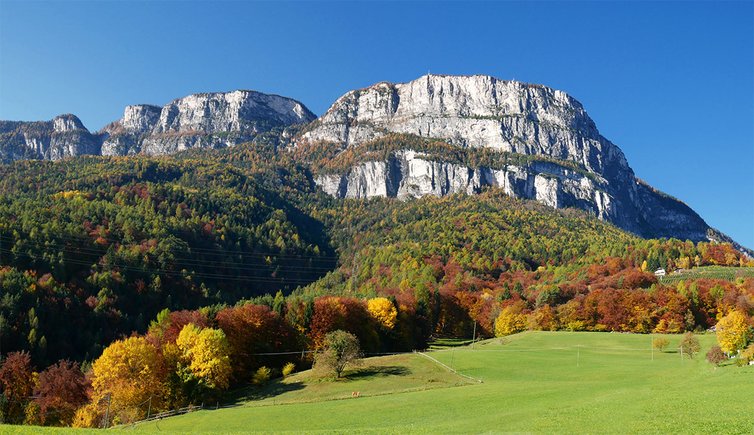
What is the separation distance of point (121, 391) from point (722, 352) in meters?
70.1

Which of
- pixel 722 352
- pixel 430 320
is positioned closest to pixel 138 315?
pixel 430 320

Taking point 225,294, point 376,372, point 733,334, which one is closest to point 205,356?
point 376,372

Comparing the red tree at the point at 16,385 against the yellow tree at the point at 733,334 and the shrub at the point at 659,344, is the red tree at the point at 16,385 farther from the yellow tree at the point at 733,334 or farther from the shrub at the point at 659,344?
the yellow tree at the point at 733,334

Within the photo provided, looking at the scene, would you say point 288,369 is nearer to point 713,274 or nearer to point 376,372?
point 376,372

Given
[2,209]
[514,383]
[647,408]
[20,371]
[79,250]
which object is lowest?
[20,371]

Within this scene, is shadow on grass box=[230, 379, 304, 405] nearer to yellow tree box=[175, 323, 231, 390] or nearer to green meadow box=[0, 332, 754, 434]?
green meadow box=[0, 332, 754, 434]

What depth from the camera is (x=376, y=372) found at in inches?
2589

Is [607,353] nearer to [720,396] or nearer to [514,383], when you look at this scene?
[514,383]

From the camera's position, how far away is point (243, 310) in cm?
8262

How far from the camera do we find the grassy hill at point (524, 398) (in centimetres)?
2925

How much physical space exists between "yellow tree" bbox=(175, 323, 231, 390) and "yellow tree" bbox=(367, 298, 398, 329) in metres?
35.2

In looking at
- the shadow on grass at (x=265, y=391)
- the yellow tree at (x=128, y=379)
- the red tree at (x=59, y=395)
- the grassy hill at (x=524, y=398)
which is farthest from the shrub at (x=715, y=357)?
the red tree at (x=59, y=395)

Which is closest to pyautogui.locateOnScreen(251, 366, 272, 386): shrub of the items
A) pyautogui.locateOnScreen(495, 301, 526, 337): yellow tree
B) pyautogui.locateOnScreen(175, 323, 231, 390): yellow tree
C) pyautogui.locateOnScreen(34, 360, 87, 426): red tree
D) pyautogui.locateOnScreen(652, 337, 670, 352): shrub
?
pyautogui.locateOnScreen(175, 323, 231, 390): yellow tree

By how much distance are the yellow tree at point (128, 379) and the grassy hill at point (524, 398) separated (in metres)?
11.4
